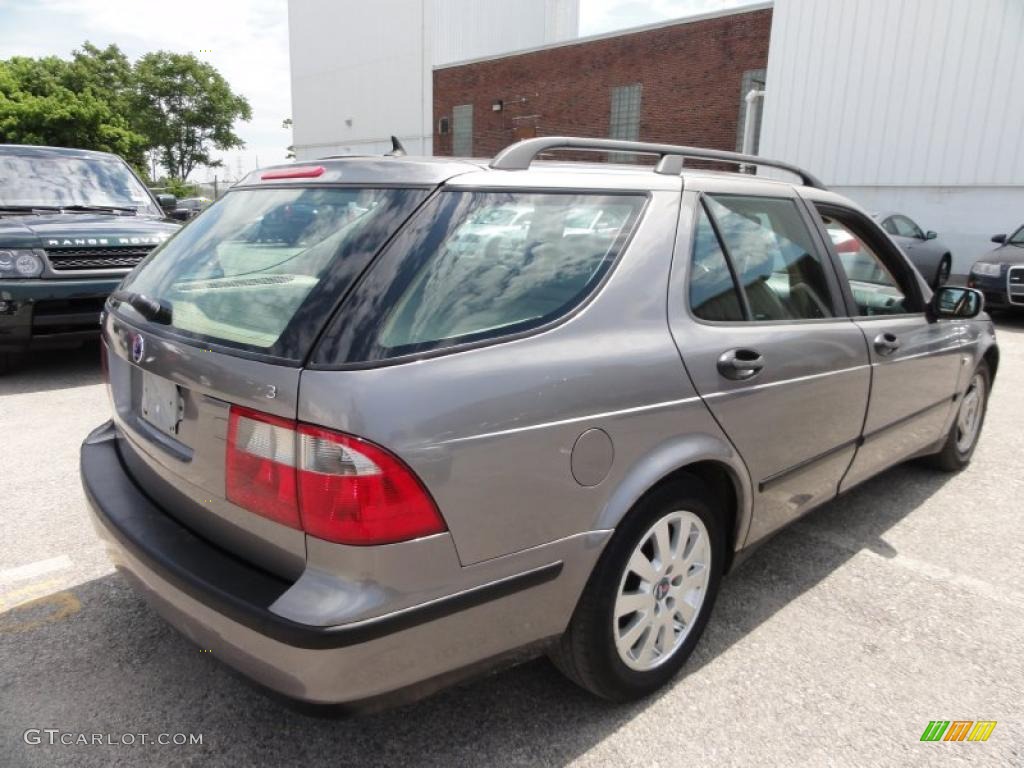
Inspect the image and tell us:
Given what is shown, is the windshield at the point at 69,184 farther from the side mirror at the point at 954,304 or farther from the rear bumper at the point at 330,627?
the side mirror at the point at 954,304

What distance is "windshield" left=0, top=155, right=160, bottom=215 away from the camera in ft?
20.9

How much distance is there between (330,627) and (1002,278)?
11.1 m

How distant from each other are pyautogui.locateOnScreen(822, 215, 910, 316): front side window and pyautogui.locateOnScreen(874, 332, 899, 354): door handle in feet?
0.40

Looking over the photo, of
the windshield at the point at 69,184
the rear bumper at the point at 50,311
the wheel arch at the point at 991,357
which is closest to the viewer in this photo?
the wheel arch at the point at 991,357

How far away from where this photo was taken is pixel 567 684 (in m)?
2.33

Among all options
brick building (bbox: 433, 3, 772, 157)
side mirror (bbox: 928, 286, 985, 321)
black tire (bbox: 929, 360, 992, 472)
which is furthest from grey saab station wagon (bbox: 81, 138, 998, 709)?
brick building (bbox: 433, 3, 772, 157)

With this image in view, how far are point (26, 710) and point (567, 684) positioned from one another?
1.63 metres

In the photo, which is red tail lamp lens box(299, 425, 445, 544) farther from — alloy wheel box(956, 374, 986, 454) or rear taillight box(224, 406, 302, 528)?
alloy wheel box(956, 374, 986, 454)

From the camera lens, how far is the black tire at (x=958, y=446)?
4.09 metres

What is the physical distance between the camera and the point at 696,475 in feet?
7.56

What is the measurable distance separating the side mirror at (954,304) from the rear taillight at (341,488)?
2.89m

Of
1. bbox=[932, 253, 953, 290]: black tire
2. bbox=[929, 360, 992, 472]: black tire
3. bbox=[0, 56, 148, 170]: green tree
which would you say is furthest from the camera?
bbox=[0, 56, 148, 170]: green tree

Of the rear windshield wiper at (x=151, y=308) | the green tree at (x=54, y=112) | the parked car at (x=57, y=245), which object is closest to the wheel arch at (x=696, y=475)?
the rear windshield wiper at (x=151, y=308)

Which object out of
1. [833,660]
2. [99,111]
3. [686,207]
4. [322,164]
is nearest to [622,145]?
[686,207]
